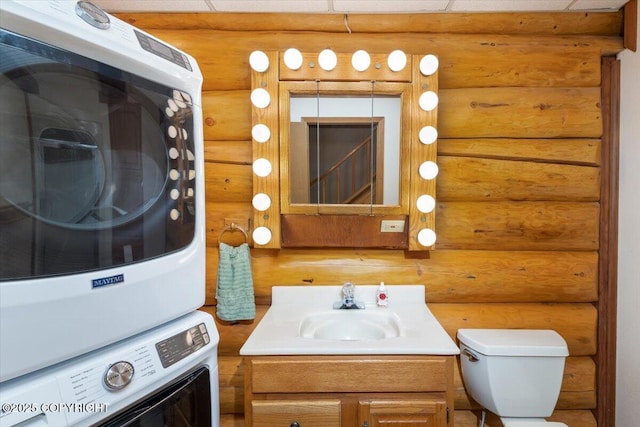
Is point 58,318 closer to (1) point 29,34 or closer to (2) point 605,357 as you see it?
(1) point 29,34

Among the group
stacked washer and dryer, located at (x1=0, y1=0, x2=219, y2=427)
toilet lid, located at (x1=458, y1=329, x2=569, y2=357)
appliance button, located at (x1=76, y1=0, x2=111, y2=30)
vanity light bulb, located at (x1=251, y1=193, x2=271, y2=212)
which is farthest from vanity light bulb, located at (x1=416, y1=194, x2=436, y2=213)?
appliance button, located at (x1=76, y1=0, x2=111, y2=30)

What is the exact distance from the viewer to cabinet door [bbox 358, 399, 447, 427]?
Answer: 0.98 metres

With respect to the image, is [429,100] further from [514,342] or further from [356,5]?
[514,342]

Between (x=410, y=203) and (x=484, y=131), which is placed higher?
(x=484, y=131)

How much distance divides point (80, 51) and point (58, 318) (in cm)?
51

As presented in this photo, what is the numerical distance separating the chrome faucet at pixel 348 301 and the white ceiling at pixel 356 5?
1240mm

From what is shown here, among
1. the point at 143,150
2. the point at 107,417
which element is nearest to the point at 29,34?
the point at 143,150

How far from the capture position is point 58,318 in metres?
0.55

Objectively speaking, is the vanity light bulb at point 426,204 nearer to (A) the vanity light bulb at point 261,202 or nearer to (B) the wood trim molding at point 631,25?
(A) the vanity light bulb at point 261,202

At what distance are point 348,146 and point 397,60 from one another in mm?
420

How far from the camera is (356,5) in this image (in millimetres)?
1298

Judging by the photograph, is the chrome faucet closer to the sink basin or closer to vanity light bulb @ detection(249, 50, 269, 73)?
the sink basin

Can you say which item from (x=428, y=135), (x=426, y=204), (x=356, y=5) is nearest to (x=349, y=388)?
(x=426, y=204)

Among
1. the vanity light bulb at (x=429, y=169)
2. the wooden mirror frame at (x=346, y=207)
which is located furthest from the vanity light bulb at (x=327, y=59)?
the vanity light bulb at (x=429, y=169)
